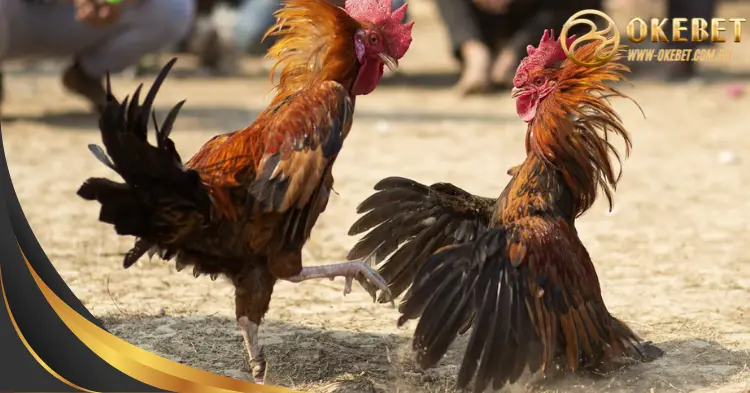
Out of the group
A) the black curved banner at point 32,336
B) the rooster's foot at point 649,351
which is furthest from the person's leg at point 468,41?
the black curved banner at point 32,336

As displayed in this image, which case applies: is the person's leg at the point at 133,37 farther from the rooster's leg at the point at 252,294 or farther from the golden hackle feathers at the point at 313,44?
the rooster's leg at the point at 252,294

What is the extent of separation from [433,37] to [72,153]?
1040cm

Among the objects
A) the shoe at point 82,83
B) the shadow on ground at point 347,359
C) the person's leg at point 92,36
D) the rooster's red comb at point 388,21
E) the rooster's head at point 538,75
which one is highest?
the person's leg at point 92,36

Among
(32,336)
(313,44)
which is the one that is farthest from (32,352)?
(313,44)

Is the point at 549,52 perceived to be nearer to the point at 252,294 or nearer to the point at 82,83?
the point at 252,294

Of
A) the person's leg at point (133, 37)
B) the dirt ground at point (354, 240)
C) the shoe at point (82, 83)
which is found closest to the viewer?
the dirt ground at point (354, 240)

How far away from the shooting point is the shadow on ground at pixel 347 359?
341 centimetres

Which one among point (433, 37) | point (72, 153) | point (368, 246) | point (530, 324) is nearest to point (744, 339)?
point (530, 324)

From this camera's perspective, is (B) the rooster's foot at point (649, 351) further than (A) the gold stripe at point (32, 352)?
Yes

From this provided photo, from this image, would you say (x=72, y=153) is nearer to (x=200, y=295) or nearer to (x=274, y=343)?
(x=200, y=295)

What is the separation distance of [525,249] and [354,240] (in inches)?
94.1

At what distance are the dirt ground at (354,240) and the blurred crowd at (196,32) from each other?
53cm

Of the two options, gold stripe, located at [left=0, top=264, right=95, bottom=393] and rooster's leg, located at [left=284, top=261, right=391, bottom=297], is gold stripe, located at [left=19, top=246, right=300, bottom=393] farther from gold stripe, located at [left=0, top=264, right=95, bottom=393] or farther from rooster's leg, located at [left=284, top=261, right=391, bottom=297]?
rooster's leg, located at [left=284, top=261, right=391, bottom=297]

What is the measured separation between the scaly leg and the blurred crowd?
2.66m
